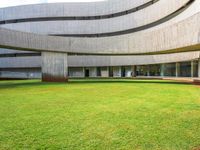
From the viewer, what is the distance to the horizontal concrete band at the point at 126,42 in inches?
719

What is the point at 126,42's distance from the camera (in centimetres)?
2494

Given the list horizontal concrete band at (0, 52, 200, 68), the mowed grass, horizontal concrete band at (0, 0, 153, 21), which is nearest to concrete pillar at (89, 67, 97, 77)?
horizontal concrete band at (0, 52, 200, 68)

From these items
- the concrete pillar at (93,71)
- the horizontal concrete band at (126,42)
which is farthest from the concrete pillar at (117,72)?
the horizontal concrete band at (126,42)

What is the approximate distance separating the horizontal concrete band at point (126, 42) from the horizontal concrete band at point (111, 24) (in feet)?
37.7

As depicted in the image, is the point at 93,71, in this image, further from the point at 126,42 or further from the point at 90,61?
the point at 126,42

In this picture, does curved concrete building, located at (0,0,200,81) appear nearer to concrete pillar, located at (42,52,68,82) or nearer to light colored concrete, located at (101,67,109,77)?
concrete pillar, located at (42,52,68,82)

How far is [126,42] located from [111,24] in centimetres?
2248

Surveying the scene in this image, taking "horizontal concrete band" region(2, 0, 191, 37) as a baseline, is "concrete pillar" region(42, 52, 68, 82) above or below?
below

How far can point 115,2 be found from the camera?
153 ft

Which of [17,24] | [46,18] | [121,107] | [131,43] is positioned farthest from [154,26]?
[121,107]

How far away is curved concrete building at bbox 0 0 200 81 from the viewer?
2227cm

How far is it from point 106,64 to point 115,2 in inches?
421

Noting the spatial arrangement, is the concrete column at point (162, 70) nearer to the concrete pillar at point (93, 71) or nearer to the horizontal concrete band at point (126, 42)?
the concrete pillar at point (93, 71)

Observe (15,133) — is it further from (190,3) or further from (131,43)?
(190,3)
